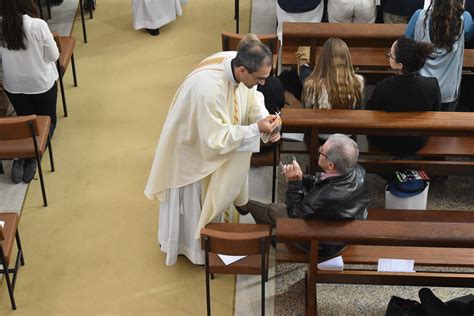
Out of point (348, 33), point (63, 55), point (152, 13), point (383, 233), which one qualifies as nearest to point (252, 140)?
point (383, 233)

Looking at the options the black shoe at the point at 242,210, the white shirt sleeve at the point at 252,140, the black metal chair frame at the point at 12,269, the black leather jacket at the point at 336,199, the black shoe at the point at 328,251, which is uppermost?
the white shirt sleeve at the point at 252,140

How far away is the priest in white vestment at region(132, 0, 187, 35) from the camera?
8422mm

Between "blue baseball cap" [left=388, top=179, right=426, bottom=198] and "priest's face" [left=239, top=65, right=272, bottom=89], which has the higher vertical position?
"priest's face" [left=239, top=65, right=272, bottom=89]

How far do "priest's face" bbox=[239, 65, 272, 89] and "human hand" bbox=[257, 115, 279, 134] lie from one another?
0.23 meters

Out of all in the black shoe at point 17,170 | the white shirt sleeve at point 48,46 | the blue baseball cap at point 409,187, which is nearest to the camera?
the blue baseball cap at point 409,187

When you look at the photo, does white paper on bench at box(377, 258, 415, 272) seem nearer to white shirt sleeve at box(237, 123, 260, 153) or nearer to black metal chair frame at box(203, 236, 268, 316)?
black metal chair frame at box(203, 236, 268, 316)

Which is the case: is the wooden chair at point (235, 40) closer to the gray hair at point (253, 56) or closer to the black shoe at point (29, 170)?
the gray hair at point (253, 56)

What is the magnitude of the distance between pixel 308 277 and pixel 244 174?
79cm

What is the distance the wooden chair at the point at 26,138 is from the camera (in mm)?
6090

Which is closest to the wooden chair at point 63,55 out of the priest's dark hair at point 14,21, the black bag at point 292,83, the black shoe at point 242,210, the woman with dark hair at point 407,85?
the priest's dark hair at point 14,21

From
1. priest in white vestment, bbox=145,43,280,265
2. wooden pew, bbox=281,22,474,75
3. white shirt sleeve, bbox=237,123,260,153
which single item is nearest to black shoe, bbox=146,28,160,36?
wooden pew, bbox=281,22,474,75

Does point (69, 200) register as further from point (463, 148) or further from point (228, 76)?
point (463, 148)

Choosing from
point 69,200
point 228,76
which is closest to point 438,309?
point 228,76

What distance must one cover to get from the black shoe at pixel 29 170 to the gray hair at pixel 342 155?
278 centimetres
